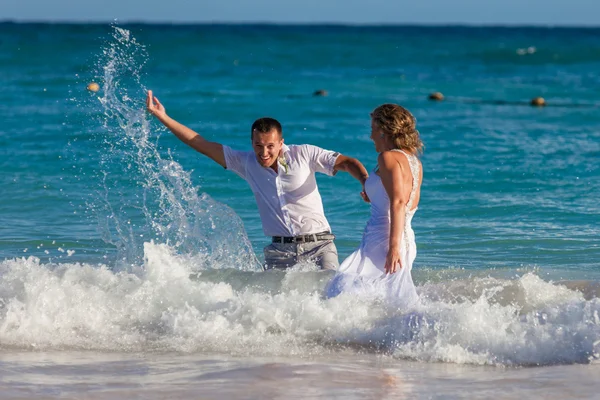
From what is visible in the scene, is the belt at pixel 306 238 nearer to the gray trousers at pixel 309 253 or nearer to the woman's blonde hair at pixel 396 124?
the gray trousers at pixel 309 253

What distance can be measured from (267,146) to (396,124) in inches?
42.1

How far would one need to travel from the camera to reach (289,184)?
22.1 ft

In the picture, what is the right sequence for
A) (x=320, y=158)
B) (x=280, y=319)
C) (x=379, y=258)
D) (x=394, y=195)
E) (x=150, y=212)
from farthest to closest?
1. (x=150, y=212)
2. (x=320, y=158)
3. (x=280, y=319)
4. (x=379, y=258)
5. (x=394, y=195)

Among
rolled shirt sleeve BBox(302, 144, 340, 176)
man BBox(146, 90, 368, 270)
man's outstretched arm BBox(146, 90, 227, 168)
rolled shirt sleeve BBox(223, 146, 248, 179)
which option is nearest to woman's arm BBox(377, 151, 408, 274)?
man BBox(146, 90, 368, 270)

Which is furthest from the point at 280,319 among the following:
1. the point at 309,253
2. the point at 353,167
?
the point at 353,167

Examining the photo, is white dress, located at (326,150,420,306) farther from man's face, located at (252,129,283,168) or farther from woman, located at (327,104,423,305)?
man's face, located at (252,129,283,168)

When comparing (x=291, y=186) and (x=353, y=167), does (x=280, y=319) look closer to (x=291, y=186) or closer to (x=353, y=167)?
(x=291, y=186)

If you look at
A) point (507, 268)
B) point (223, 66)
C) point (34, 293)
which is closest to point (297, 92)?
point (223, 66)

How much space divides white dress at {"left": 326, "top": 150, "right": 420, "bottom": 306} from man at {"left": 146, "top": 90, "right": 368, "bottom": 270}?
0.62 m

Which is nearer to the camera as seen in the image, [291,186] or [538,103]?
[291,186]

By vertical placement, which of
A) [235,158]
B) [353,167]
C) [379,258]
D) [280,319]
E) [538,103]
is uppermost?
[538,103]

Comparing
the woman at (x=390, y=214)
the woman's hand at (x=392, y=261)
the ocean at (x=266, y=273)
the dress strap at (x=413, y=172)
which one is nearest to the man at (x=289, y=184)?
the ocean at (x=266, y=273)

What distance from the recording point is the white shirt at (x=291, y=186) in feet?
22.1

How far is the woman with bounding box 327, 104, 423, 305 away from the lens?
5.84 metres
